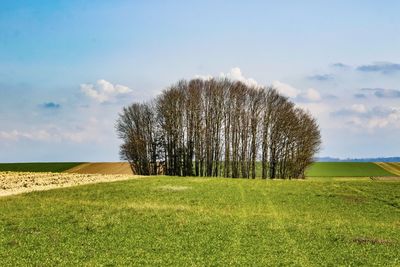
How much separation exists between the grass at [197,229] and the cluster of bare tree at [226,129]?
180 feet

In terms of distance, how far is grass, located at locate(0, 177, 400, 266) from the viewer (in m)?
23.2

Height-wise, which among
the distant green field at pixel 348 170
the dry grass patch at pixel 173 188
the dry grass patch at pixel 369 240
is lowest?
the dry grass patch at pixel 369 240

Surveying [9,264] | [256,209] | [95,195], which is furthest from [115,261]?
[95,195]

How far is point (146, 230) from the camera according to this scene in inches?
1193

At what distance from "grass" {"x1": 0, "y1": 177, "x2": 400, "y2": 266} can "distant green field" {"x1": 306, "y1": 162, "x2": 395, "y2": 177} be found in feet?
313

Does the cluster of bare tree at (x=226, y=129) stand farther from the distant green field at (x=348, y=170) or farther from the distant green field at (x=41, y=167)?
the distant green field at (x=41, y=167)

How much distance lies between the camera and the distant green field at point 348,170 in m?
145

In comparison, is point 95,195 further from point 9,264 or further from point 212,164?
point 212,164

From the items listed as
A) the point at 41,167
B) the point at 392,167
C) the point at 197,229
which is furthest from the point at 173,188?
the point at 392,167

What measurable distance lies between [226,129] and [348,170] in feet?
212

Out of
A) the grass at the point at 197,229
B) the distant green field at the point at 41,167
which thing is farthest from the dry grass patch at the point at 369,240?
the distant green field at the point at 41,167

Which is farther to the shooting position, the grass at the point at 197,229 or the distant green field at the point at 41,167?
the distant green field at the point at 41,167

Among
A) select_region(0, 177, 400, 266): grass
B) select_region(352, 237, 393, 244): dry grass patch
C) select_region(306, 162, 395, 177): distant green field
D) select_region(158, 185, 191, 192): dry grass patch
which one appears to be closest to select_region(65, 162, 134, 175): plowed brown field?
select_region(306, 162, 395, 177): distant green field

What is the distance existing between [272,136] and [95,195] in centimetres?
6487
